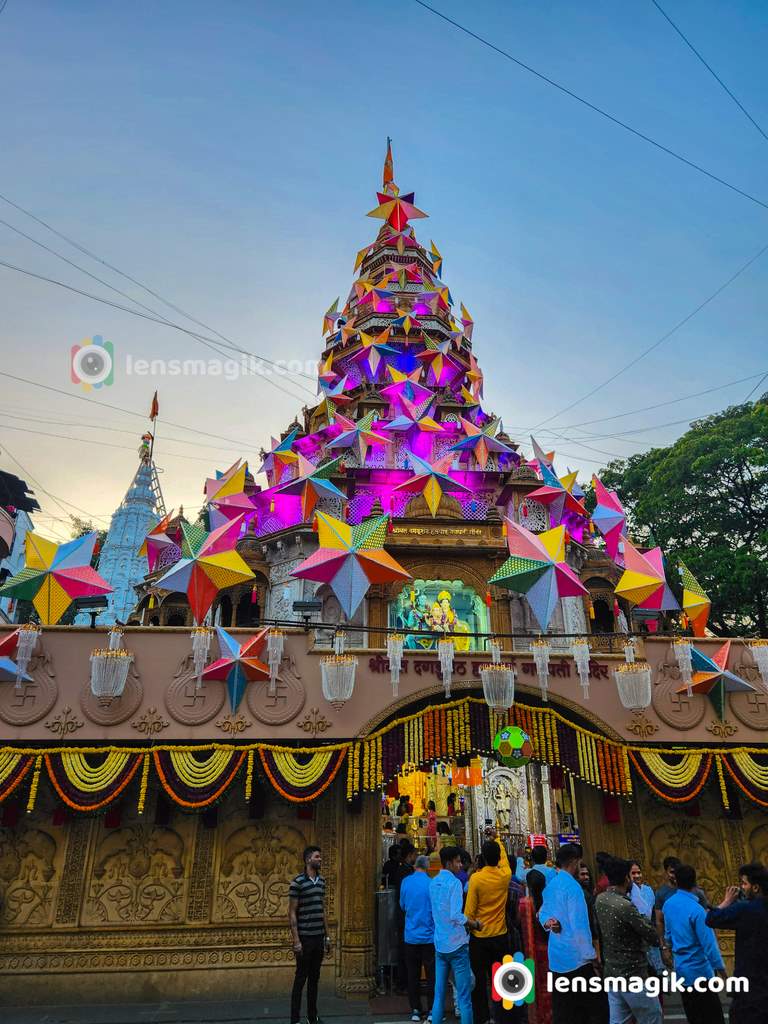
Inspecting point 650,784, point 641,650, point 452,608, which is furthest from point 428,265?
point 650,784

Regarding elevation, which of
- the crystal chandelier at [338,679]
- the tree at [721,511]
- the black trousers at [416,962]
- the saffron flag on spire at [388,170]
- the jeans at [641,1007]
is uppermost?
the saffron flag on spire at [388,170]

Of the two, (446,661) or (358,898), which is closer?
(358,898)

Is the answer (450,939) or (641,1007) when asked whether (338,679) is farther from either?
(641,1007)

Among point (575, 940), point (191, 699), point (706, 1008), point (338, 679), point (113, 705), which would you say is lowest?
point (706, 1008)

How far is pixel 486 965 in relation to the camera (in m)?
6.94

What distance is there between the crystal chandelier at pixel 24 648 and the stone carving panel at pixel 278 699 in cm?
387

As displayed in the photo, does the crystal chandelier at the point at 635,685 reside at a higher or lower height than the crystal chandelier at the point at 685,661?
lower

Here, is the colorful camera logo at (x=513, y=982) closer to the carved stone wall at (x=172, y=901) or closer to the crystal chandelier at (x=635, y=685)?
the carved stone wall at (x=172, y=901)

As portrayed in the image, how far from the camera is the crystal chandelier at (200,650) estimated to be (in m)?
11.2

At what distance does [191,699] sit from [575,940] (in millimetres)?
7589

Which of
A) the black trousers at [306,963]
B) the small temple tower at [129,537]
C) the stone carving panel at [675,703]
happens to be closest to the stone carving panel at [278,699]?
the black trousers at [306,963]

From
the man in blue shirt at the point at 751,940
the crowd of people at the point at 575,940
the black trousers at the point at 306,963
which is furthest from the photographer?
the black trousers at the point at 306,963

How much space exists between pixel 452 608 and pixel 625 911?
41.3 ft

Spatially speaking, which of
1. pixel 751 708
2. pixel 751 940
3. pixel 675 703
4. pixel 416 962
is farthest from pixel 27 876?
pixel 751 708
